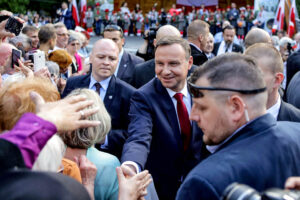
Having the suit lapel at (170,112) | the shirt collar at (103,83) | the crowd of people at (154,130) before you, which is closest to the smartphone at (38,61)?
the crowd of people at (154,130)

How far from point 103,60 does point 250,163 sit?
2.92 meters

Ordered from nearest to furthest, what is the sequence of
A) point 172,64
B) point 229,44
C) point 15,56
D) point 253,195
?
point 253,195
point 172,64
point 15,56
point 229,44

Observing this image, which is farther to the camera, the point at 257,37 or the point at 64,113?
the point at 257,37

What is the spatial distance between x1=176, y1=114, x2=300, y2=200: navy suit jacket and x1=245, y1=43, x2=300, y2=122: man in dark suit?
3.68 ft

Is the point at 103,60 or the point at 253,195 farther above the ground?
the point at 253,195

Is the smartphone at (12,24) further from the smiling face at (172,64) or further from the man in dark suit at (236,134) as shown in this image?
the man in dark suit at (236,134)

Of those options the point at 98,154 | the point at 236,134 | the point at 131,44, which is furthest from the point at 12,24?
the point at 131,44

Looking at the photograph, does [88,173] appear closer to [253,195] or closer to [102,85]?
[253,195]

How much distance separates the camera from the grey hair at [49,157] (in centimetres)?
152

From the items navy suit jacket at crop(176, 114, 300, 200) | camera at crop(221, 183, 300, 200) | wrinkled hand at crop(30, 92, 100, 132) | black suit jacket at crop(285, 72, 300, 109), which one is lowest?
black suit jacket at crop(285, 72, 300, 109)

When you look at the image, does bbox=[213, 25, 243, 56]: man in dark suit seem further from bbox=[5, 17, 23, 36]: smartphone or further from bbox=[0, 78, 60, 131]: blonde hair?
bbox=[0, 78, 60, 131]: blonde hair

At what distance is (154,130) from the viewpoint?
10.1 feet

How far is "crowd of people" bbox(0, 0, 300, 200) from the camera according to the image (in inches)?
55.6

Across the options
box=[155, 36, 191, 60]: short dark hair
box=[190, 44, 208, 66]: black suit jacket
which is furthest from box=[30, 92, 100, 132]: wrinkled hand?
box=[190, 44, 208, 66]: black suit jacket
